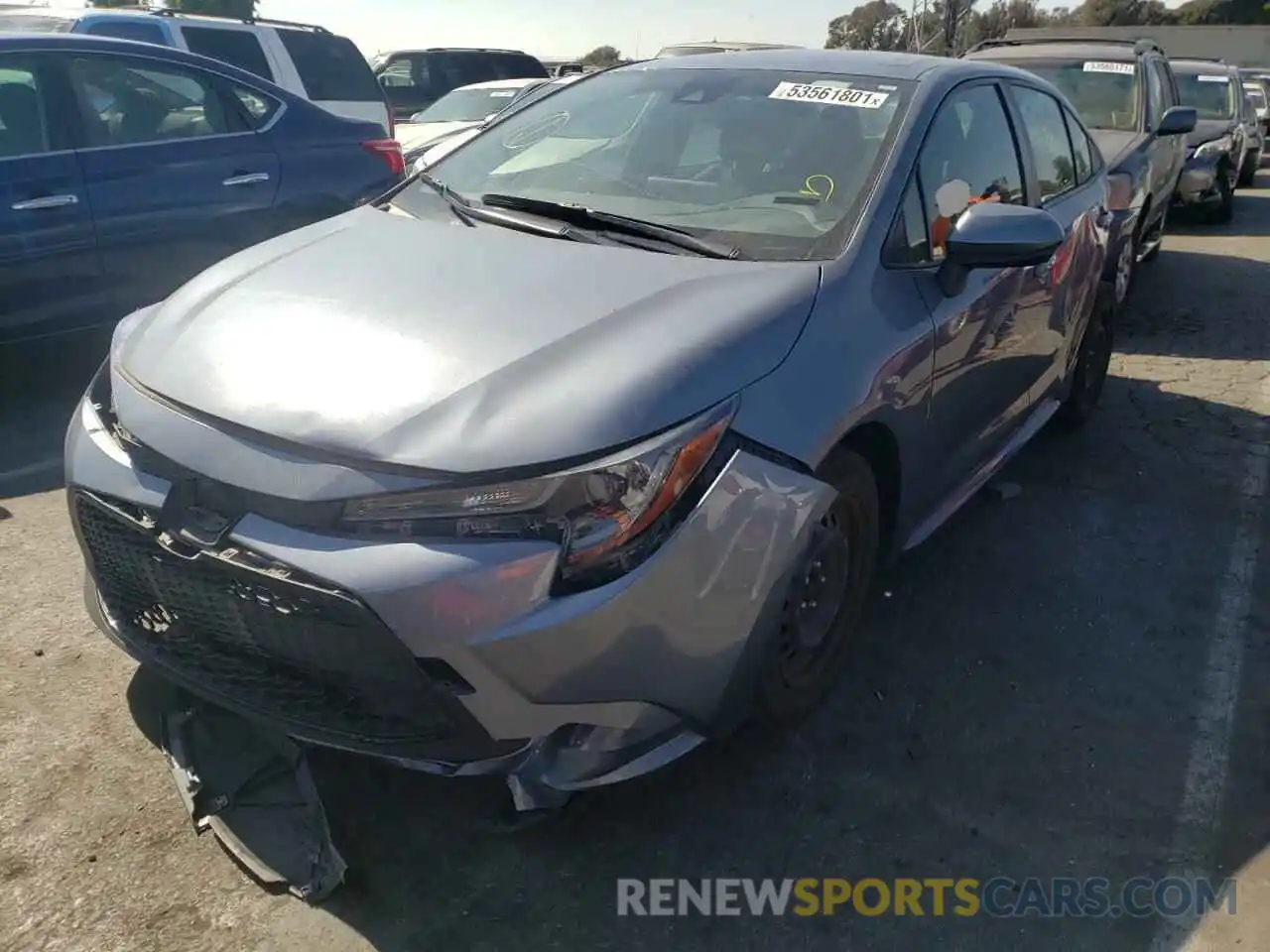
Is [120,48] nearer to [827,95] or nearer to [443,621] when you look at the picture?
[827,95]

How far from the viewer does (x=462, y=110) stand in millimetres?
11406

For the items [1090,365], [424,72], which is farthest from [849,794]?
[424,72]

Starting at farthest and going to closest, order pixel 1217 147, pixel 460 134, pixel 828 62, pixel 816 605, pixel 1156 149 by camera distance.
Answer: pixel 1217 147 → pixel 460 134 → pixel 1156 149 → pixel 828 62 → pixel 816 605

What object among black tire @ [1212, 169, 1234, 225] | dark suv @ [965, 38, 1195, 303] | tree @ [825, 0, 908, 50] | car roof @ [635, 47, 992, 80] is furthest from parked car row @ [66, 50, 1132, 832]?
tree @ [825, 0, 908, 50]

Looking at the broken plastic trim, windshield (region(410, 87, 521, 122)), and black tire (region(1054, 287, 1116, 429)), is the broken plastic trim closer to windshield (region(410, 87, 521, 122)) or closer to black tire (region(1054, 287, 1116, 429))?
black tire (region(1054, 287, 1116, 429))

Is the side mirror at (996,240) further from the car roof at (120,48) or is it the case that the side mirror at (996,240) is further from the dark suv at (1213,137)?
the dark suv at (1213,137)

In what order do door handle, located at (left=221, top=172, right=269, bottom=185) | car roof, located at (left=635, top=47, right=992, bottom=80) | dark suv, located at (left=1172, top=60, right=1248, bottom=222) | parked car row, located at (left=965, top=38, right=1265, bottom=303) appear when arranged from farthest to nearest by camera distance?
dark suv, located at (left=1172, top=60, right=1248, bottom=222) → parked car row, located at (left=965, top=38, right=1265, bottom=303) → door handle, located at (left=221, top=172, right=269, bottom=185) → car roof, located at (left=635, top=47, right=992, bottom=80)

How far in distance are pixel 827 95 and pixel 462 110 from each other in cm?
875

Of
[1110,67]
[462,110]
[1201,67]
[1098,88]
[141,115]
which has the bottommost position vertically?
[1201,67]

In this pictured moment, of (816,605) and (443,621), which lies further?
(816,605)

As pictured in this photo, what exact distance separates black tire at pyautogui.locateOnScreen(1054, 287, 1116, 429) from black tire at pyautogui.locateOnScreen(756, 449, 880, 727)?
237 cm

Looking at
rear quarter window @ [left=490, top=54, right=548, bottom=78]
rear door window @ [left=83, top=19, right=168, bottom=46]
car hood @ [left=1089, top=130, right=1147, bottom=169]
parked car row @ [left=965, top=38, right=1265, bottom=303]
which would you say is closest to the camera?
parked car row @ [left=965, top=38, right=1265, bottom=303]

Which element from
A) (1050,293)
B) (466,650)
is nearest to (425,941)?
(466,650)

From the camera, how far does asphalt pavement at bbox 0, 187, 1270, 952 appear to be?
2287 mm
